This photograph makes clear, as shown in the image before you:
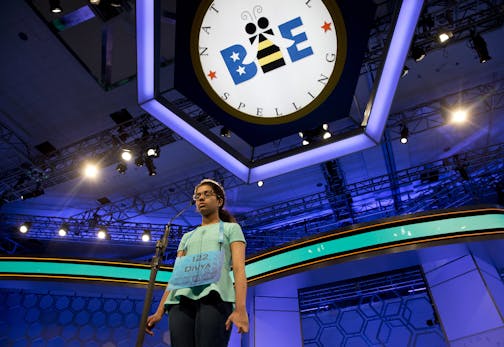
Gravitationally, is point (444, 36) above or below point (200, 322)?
above

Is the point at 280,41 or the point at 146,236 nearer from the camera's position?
the point at 280,41

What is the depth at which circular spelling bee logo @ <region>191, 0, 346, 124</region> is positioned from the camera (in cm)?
197

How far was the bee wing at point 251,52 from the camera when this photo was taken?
2064 mm

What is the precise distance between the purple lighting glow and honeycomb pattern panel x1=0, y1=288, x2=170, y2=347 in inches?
261

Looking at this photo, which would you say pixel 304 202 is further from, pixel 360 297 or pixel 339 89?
pixel 339 89

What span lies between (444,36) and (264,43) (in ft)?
17.3

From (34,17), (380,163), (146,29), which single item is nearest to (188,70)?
(146,29)

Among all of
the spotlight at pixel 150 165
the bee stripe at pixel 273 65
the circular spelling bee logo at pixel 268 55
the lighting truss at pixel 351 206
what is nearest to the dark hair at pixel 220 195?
the circular spelling bee logo at pixel 268 55

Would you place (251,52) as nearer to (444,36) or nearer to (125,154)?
(444,36)

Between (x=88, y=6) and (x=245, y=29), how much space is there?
463 cm

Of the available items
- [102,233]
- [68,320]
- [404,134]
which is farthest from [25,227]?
[404,134]

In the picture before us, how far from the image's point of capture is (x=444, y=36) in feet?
19.8

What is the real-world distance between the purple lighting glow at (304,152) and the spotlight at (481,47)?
5.26m

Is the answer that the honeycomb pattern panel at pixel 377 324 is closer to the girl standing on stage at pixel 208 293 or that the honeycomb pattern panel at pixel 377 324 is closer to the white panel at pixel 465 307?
the white panel at pixel 465 307
